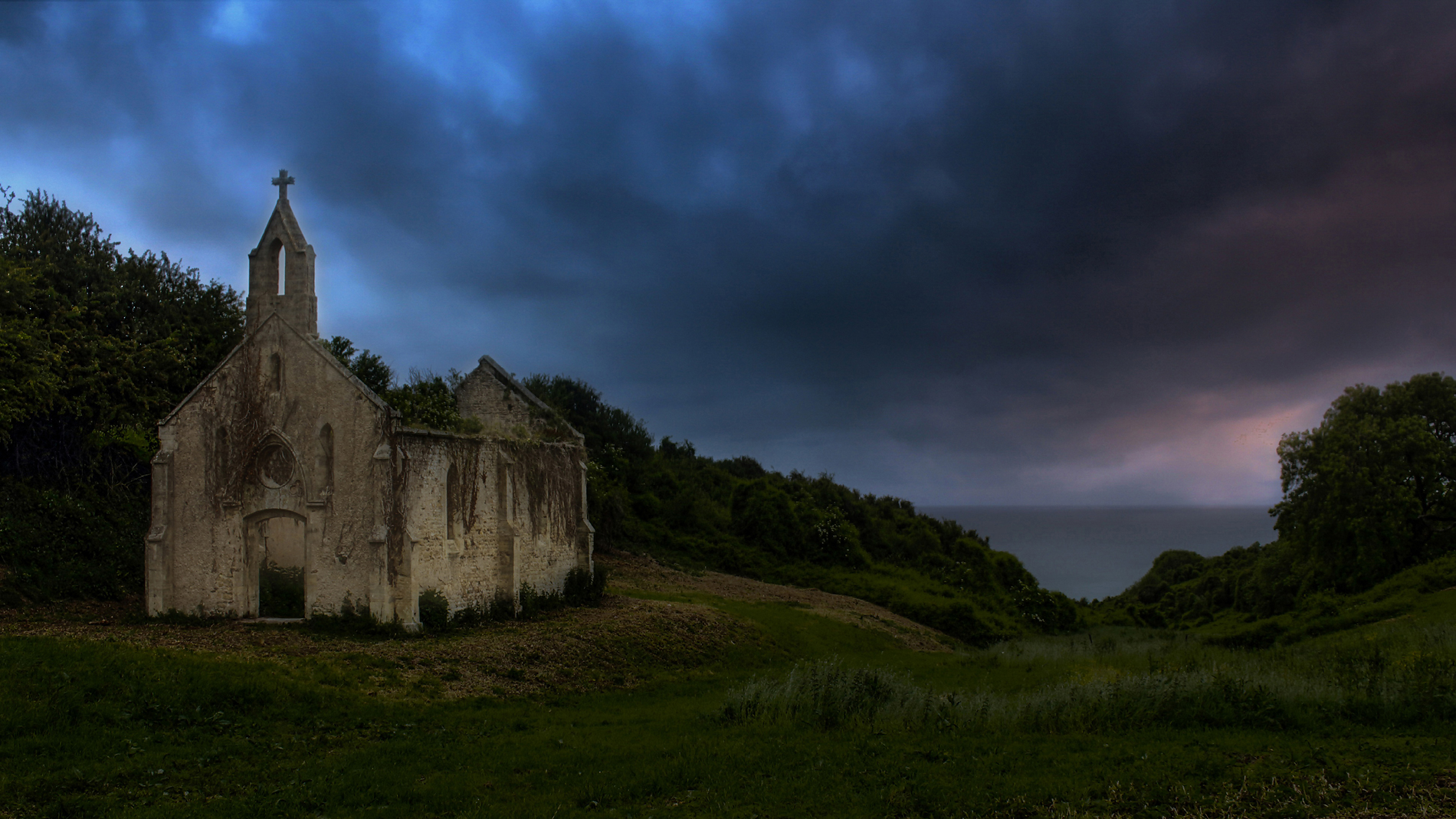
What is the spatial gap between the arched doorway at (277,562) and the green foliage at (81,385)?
3.07m

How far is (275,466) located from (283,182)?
722 centimetres

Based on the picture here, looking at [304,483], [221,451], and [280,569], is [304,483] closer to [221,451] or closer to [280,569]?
[221,451]

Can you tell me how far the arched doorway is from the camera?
17.5m

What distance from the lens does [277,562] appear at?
73.3ft

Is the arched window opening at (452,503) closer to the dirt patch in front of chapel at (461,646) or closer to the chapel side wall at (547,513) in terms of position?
the chapel side wall at (547,513)

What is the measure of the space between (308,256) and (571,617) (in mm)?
10800

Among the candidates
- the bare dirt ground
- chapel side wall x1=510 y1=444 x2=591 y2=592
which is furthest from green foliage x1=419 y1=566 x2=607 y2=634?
the bare dirt ground

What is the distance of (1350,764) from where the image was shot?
28.0 ft

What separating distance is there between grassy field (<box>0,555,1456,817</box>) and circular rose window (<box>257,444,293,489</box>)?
3.12 meters

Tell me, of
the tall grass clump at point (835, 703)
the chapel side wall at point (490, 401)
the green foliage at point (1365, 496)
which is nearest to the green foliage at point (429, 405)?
the chapel side wall at point (490, 401)

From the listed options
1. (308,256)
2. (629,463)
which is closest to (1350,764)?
(308,256)

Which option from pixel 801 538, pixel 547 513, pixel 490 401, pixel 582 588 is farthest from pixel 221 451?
pixel 801 538

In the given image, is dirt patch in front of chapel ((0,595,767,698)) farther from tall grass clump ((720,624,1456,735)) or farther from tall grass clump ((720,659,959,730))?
tall grass clump ((720,624,1456,735))

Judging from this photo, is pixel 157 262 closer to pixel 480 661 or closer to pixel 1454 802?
pixel 480 661
